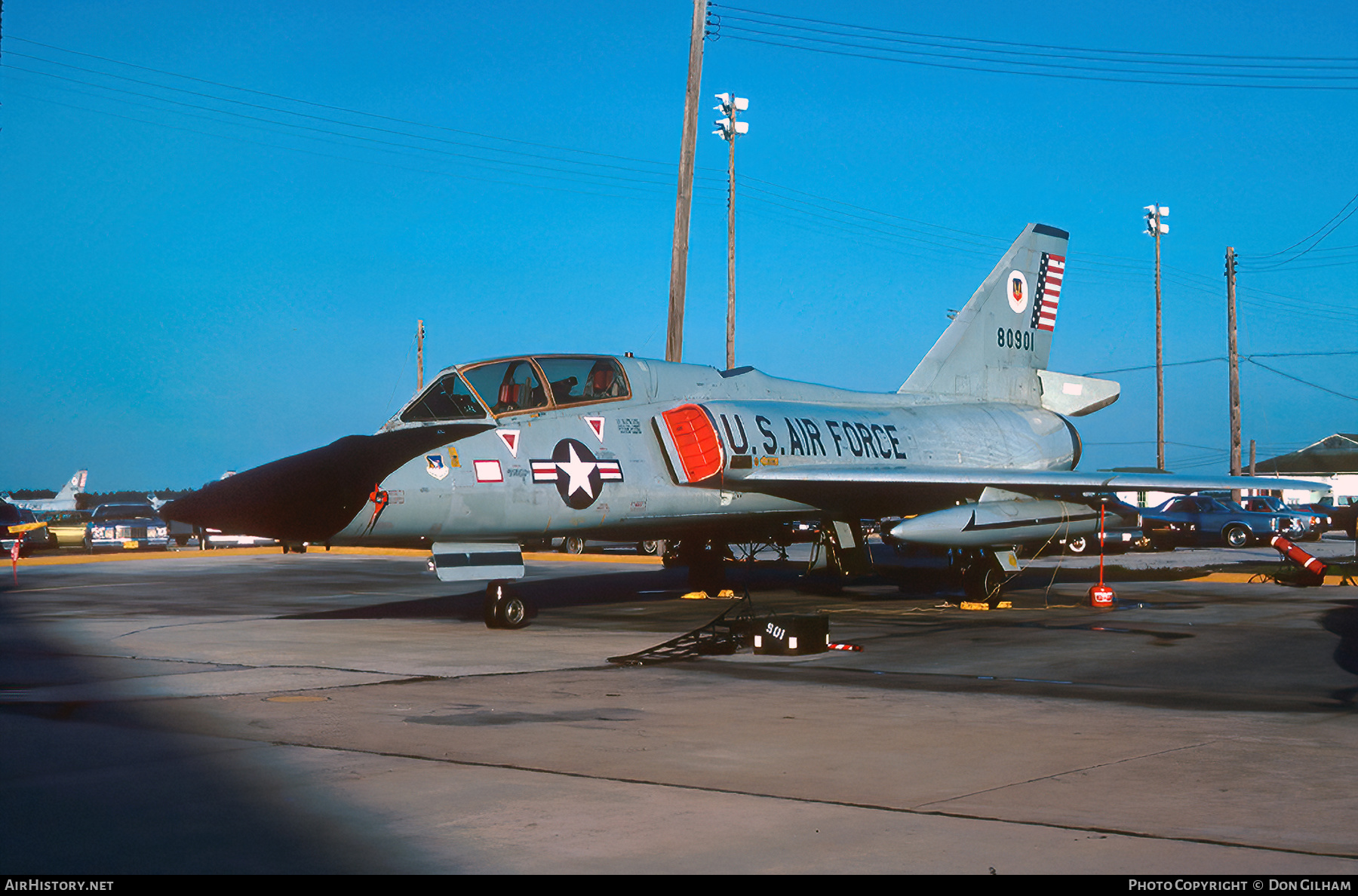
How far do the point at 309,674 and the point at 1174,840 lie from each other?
7.31 m

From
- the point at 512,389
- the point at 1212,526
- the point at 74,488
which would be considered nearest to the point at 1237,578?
the point at 1212,526

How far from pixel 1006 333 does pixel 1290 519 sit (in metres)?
21.3

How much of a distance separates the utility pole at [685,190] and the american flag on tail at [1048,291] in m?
6.73

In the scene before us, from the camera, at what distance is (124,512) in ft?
156

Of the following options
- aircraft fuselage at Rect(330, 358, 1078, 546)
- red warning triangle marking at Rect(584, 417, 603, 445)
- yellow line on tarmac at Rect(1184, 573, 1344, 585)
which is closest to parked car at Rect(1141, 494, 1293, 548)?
yellow line on tarmac at Rect(1184, 573, 1344, 585)

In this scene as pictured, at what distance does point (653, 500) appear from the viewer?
14773 mm

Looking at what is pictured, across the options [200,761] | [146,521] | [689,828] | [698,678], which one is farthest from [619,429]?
[146,521]

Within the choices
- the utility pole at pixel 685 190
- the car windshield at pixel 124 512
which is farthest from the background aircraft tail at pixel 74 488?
the utility pole at pixel 685 190

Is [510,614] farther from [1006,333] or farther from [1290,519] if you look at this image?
[1290,519]

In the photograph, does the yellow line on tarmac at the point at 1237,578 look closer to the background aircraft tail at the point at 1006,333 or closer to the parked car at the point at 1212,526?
the background aircraft tail at the point at 1006,333

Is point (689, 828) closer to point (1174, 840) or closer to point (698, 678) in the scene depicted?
point (1174, 840)

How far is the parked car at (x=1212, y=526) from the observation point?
35.4 meters

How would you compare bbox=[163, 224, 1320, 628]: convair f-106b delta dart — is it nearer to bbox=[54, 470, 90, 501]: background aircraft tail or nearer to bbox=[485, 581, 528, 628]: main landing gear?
bbox=[485, 581, 528, 628]: main landing gear
